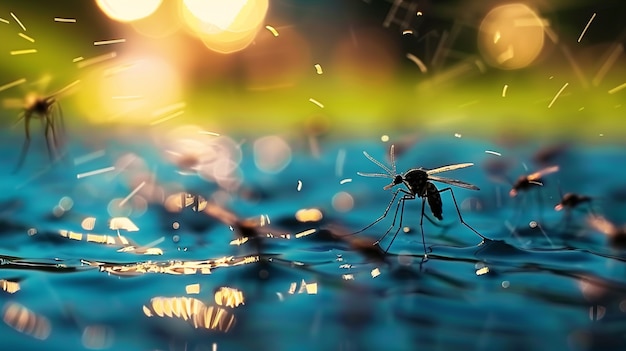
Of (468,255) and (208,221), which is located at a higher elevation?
(208,221)

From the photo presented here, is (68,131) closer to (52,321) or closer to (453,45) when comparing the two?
(453,45)

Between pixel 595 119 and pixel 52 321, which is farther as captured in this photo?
pixel 595 119

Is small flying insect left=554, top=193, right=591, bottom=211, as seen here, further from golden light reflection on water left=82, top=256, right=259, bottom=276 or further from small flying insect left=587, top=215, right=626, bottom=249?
golden light reflection on water left=82, top=256, right=259, bottom=276

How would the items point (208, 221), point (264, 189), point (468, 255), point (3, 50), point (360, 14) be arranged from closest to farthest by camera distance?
1. point (468, 255)
2. point (208, 221)
3. point (264, 189)
4. point (3, 50)
5. point (360, 14)

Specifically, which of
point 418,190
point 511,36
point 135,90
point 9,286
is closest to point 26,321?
point 9,286

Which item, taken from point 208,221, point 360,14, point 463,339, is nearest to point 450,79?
point 360,14

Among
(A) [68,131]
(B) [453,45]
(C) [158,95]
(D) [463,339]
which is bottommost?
(D) [463,339]

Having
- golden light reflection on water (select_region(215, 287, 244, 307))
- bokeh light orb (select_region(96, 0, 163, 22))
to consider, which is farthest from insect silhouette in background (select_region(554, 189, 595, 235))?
bokeh light orb (select_region(96, 0, 163, 22))
